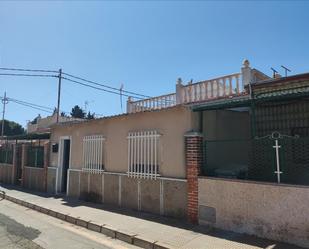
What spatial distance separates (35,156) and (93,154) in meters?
6.09

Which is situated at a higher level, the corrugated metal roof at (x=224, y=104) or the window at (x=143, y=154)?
the corrugated metal roof at (x=224, y=104)

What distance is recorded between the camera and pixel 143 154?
9.66 metres

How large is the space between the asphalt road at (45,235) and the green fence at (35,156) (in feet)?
19.0

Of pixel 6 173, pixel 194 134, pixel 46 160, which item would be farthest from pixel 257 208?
pixel 6 173

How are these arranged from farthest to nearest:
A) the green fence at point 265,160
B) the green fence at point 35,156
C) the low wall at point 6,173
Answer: the low wall at point 6,173
the green fence at point 35,156
the green fence at point 265,160

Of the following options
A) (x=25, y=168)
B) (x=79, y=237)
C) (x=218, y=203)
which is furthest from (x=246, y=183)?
(x=25, y=168)

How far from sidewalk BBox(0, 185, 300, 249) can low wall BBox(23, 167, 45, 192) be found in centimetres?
430

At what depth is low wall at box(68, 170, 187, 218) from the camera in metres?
8.47

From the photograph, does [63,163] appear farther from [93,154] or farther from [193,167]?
[193,167]

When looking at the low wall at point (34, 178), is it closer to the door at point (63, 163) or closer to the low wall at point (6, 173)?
the door at point (63, 163)

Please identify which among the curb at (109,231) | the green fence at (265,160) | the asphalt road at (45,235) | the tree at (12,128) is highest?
the tree at (12,128)

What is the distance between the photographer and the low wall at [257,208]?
6.05 meters

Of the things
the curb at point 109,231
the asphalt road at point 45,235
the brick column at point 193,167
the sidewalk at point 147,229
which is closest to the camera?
the sidewalk at point 147,229

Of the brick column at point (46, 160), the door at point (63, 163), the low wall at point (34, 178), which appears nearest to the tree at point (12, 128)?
the low wall at point (34, 178)
